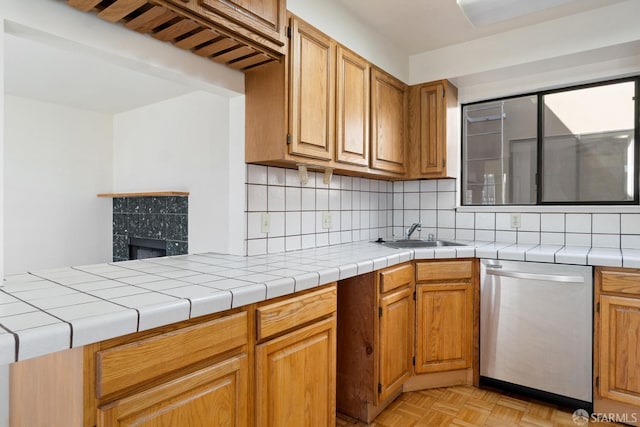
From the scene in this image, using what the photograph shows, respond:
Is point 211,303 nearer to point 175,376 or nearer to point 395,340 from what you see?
point 175,376

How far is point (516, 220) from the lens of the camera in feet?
8.93

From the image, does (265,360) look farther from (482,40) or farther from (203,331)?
(482,40)

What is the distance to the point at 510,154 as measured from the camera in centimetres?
398

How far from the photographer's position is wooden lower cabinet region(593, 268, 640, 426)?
6.13 feet

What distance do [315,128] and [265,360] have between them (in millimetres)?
1165

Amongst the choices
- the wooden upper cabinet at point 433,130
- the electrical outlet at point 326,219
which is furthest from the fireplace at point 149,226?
the wooden upper cabinet at point 433,130

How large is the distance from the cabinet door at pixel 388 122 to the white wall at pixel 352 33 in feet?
0.36

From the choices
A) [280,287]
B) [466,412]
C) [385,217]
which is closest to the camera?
[280,287]

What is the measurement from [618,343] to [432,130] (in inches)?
66.3

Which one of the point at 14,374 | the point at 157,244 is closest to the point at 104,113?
the point at 157,244

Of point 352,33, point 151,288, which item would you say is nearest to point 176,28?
point 151,288

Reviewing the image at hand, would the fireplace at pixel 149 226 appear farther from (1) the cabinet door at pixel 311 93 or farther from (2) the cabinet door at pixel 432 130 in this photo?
(2) the cabinet door at pixel 432 130

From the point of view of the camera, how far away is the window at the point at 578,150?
98.3 inches

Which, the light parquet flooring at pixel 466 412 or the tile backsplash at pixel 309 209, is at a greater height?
the tile backsplash at pixel 309 209
